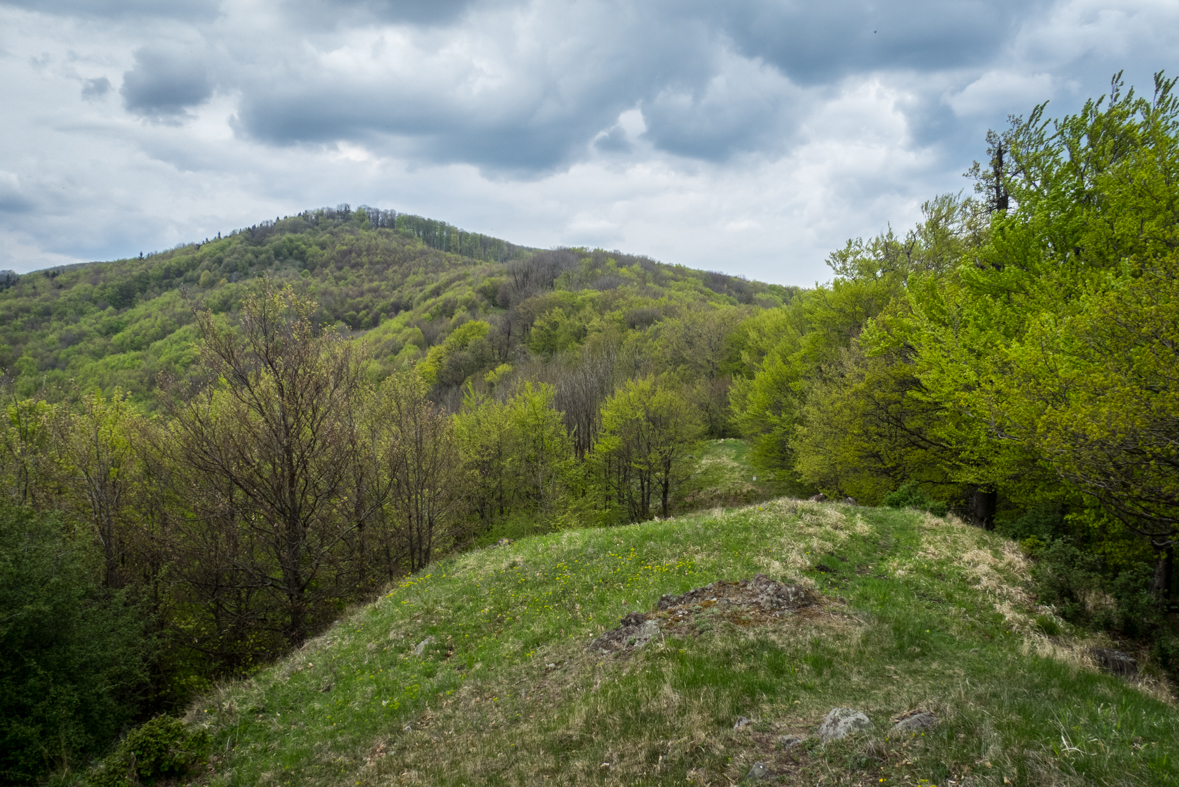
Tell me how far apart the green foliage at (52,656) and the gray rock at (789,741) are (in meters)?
12.5

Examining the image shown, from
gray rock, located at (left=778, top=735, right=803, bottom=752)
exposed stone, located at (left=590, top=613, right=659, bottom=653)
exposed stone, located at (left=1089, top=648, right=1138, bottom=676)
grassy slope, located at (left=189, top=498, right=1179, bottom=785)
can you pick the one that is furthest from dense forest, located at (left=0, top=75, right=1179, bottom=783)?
exposed stone, located at (left=590, top=613, right=659, bottom=653)

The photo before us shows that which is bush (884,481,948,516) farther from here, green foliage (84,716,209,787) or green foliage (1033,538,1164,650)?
green foliage (84,716,209,787)

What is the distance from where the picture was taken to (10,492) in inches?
673

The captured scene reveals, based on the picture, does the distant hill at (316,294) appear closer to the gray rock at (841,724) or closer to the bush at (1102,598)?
the bush at (1102,598)

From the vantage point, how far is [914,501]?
1925 centimetres

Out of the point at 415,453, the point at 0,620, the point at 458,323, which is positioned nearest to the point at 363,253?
the point at 458,323

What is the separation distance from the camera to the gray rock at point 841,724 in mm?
5629

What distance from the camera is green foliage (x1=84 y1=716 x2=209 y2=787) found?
24.5ft

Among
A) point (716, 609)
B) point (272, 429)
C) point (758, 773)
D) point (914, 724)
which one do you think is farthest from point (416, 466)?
point (914, 724)

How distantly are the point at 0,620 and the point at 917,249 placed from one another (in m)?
39.2

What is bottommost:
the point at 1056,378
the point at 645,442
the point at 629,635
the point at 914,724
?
the point at 645,442

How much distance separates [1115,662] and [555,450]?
31.3 meters

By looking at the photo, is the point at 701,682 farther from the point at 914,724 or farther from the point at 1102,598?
the point at 1102,598

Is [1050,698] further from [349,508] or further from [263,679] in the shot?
[349,508]
